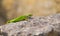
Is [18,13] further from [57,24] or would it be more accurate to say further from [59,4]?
[57,24]

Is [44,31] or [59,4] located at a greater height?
[59,4]

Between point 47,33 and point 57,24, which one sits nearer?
point 47,33

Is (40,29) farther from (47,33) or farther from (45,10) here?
(45,10)

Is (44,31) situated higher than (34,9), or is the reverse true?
(34,9)

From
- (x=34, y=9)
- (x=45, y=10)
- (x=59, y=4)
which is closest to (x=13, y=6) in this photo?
(x=34, y=9)

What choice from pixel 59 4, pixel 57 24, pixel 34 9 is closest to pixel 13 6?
pixel 34 9

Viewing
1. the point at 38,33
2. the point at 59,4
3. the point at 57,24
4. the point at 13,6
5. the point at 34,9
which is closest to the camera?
the point at 38,33

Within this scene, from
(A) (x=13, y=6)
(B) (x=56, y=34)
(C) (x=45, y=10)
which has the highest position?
(A) (x=13, y=6)

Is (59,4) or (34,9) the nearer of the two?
(59,4)

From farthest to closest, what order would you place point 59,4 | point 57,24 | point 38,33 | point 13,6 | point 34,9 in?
point 13,6, point 34,9, point 59,4, point 57,24, point 38,33
